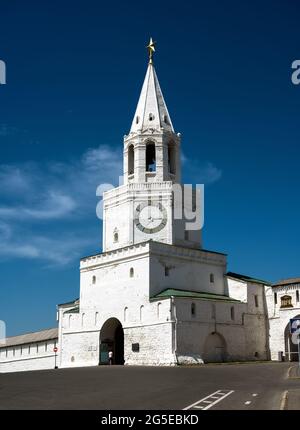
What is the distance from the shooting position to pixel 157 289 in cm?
4416

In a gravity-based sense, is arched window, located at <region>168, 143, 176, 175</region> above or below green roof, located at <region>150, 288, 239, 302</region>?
above

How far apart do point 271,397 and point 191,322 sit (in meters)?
25.2

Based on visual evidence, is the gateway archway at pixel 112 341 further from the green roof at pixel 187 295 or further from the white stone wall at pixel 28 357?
the white stone wall at pixel 28 357

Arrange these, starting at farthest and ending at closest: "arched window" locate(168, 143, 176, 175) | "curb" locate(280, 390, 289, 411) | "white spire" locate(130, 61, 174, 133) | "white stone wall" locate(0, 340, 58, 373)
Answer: "white stone wall" locate(0, 340, 58, 373) < "white spire" locate(130, 61, 174, 133) < "arched window" locate(168, 143, 176, 175) < "curb" locate(280, 390, 289, 411)

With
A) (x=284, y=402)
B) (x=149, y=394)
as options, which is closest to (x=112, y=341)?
(x=149, y=394)

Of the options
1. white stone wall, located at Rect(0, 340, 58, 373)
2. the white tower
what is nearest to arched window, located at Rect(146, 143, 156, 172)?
the white tower

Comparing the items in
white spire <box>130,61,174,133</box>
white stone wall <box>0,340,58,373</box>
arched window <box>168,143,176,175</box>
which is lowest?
white stone wall <box>0,340,58,373</box>

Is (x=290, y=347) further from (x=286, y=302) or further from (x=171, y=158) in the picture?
(x=171, y=158)

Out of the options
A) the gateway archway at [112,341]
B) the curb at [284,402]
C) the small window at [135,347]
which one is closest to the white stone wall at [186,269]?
the small window at [135,347]

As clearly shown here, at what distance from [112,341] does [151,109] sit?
19.6 meters

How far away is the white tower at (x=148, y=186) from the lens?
153ft

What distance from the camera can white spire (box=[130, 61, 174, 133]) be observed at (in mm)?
48906

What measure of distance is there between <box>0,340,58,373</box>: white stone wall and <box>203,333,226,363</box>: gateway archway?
1993 centimetres

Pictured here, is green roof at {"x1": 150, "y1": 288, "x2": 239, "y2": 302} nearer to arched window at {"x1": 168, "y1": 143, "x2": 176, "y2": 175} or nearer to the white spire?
arched window at {"x1": 168, "y1": 143, "x2": 176, "y2": 175}
